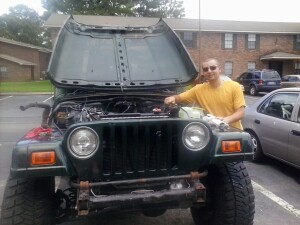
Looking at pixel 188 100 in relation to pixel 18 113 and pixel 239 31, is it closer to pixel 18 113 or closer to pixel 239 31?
pixel 18 113

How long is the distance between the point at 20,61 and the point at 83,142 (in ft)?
126

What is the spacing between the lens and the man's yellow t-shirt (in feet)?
12.5

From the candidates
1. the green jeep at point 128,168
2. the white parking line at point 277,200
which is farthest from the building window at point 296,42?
the green jeep at point 128,168

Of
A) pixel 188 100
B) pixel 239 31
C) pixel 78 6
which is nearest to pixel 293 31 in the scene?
pixel 239 31

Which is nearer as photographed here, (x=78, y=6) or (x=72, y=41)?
(x=72, y=41)

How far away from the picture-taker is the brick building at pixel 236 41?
3136 cm

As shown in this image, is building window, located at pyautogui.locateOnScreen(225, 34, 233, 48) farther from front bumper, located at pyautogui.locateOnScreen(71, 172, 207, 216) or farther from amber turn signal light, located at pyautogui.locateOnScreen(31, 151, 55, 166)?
amber turn signal light, located at pyautogui.locateOnScreen(31, 151, 55, 166)

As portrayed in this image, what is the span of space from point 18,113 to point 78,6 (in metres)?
28.9

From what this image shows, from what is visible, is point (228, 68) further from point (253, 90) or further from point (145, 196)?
point (145, 196)

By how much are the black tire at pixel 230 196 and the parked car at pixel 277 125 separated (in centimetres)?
222

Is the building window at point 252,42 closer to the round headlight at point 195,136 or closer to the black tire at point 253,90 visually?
the black tire at point 253,90

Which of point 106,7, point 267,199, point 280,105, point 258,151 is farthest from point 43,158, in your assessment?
point 106,7

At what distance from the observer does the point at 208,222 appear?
11.6 feet

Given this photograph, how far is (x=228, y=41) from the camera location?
105 ft
